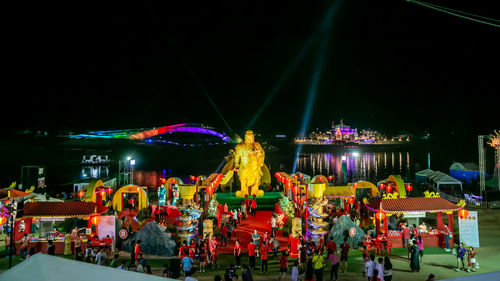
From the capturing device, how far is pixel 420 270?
1248 centimetres

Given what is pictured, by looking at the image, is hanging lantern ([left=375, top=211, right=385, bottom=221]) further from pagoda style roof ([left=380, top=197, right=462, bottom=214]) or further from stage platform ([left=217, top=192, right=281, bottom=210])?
stage platform ([left=217, top=192, right=281, bottom=210])

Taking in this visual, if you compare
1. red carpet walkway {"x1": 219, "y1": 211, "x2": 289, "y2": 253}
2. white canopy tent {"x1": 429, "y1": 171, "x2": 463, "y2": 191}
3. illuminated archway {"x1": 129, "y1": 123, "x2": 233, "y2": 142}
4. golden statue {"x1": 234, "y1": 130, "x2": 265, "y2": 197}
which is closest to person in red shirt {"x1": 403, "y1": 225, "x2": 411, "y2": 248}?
red carpet walkway {"x1": 219, "y1": 211, "x2": 289, "y2": 253}

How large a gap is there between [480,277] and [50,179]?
220ft

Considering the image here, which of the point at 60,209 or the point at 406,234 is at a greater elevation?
the point at 60,209

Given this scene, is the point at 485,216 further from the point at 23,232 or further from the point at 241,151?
the point at 23,232

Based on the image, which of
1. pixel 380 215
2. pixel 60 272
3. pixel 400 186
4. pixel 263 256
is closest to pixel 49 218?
pixel 263 256

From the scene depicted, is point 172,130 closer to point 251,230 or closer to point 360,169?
point 360,169

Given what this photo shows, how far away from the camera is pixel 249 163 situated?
2338cm

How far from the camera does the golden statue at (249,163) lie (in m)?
23.4

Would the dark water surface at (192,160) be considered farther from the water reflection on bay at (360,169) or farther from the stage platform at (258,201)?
the stage platform at (258,201)

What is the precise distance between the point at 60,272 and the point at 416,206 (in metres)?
15.7

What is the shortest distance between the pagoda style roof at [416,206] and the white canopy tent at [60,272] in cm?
1393

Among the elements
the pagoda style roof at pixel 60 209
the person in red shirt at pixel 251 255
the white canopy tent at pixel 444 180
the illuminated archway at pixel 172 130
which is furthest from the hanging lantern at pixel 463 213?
the illuminated archway at pixel 172 130

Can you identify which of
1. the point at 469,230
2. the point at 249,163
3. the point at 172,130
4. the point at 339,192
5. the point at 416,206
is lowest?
the point at 469,230
